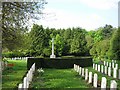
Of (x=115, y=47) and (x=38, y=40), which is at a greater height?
(x=38, y=40)

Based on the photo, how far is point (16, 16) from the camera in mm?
14141

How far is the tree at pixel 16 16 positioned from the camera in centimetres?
1393

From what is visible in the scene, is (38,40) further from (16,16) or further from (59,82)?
(59,82)

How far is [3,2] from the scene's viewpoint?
531 inches

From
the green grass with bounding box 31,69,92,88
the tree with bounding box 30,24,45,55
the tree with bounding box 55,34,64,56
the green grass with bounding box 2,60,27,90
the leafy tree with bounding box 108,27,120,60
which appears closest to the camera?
the green grass with bounding box 2,60,27,90

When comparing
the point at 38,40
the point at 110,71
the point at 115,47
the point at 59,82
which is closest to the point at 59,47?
the point at 38,40

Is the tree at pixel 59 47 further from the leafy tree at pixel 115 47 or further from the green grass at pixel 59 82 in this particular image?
the green grass at pixel 59 82

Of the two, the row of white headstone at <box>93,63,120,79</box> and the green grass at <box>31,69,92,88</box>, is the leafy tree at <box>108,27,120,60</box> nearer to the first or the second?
the row of white headstone at <box>93,63,120,79</box>

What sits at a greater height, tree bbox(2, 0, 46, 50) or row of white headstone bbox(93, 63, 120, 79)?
tree bbox(2, 0, 46, 50)

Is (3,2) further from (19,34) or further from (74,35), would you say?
(74,35)

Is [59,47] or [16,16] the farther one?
[59,47]

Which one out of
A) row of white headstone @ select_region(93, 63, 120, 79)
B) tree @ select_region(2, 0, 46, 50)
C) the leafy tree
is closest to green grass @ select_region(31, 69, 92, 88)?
row of white headstone @ select_region(93, 63, 120, 79)

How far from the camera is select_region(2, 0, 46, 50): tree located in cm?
1393

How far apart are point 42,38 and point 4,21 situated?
31914 mm
